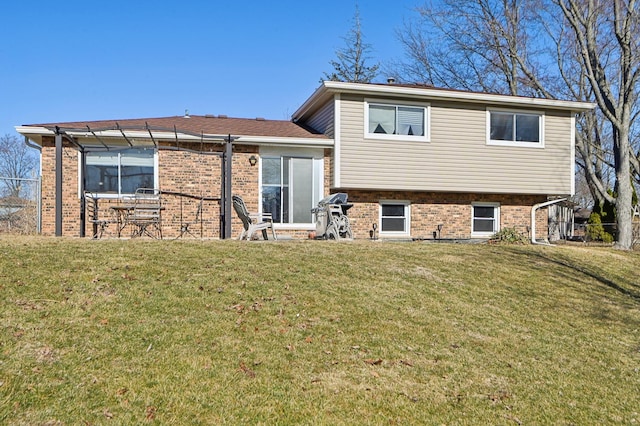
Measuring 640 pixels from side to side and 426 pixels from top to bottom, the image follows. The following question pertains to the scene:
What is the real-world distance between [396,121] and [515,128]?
380cm

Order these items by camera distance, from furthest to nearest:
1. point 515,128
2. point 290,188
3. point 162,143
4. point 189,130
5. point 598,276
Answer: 1. point 515,128
2. point 290,188
3. point 189,130
4. point 162,143
5. point 598,276

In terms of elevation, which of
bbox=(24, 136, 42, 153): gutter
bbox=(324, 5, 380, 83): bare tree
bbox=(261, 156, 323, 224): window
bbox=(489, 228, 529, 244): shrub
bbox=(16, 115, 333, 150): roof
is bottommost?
bbox=(489, 228, 529, 244): shrub

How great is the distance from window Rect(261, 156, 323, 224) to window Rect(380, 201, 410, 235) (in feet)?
6.56

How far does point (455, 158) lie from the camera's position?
14.6m

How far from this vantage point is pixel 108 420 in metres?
3.60

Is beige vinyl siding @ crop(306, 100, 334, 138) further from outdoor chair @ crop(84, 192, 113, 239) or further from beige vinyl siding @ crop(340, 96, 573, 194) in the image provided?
outdoor chair @ crop(84, 192, 113, 239)

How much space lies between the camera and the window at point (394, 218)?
Answer: 1452cm

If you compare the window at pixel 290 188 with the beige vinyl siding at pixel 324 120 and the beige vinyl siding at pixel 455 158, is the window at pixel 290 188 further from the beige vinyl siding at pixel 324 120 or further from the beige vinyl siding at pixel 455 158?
the beige vinyl siding at pixel 324 120

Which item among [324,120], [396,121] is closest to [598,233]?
[396,121]

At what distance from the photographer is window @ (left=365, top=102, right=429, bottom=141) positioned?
13.9 metres

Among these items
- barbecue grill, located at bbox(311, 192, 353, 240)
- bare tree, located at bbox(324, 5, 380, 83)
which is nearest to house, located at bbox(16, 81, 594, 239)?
barbecue grill, located at bbox(311, 192, 353, 240)

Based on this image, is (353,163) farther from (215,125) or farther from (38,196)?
(38,196)

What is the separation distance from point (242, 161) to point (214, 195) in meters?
1.14

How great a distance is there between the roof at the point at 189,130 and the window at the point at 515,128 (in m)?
5.00
